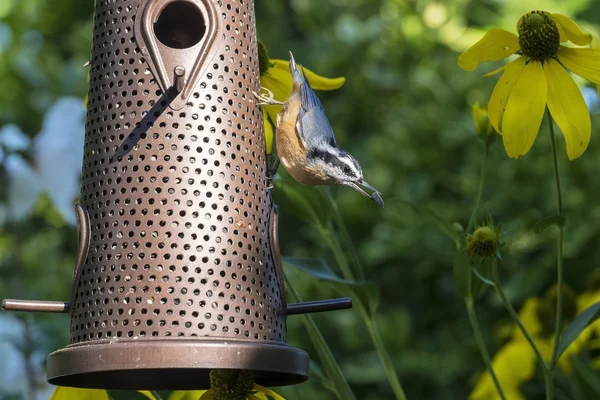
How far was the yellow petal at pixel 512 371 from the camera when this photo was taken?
289 cm

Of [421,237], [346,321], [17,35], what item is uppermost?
[17,35]

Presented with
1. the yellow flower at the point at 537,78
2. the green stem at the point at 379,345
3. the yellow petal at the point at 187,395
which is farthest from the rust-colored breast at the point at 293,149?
the yellow petal at the point at 187,395

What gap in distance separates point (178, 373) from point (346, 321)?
6.25 feet

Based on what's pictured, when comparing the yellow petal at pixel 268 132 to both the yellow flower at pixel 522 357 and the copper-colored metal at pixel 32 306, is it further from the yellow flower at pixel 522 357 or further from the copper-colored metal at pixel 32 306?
the yellow flower at pixel 522 357

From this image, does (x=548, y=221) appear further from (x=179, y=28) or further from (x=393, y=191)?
(x=393, y=191)

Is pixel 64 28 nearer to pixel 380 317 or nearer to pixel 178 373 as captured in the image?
pixel 380 317

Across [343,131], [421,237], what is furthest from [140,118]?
[343,131]

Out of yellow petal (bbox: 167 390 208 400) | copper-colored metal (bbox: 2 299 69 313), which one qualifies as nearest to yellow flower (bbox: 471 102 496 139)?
yellow petal (bbox: 167 390 208 400)

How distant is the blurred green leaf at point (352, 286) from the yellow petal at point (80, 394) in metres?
0.49

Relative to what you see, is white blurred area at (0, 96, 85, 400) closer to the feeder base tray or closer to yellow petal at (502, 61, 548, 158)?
the feeder base tray

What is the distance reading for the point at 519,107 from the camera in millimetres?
1973

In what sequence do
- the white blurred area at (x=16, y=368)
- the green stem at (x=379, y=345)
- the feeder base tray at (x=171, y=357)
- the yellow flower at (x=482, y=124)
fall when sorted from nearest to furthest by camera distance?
1. the feeder base tray at (x=171, y=357)
2. the green stem at (x=379, y=345)
3. the yellow flower at (x=482, y=124)
4. the white blurred area at (x=16, y=368)

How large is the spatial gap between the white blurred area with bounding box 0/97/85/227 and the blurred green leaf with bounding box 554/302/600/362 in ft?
6.60

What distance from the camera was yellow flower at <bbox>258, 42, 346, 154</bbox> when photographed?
2.24 meters
